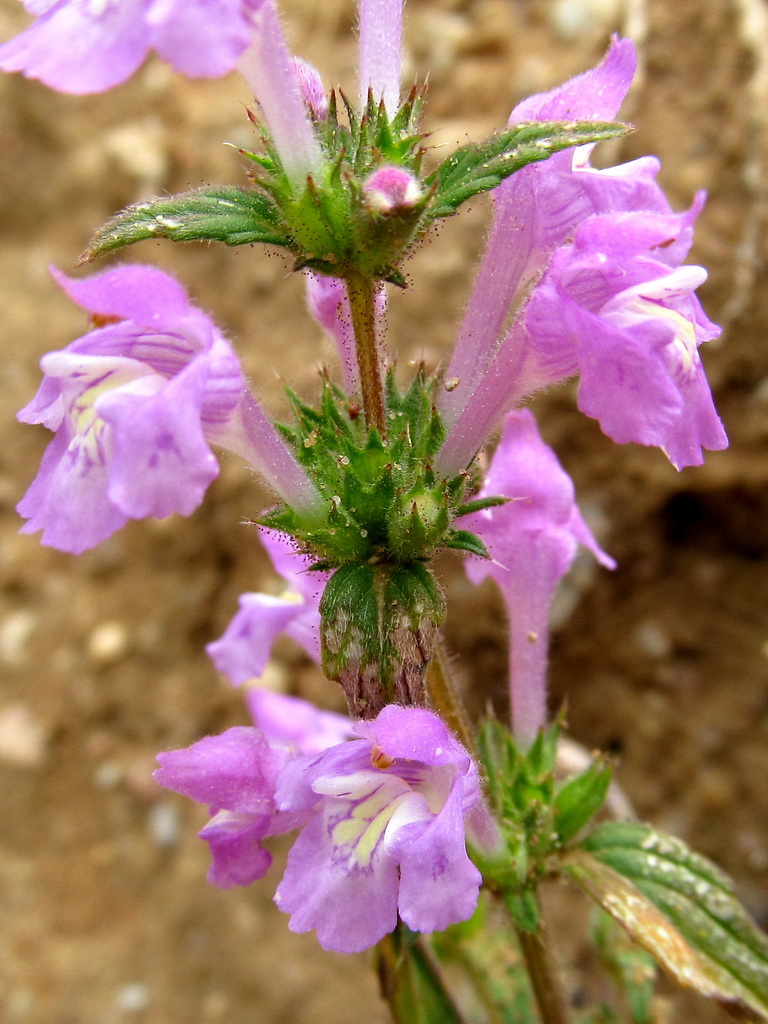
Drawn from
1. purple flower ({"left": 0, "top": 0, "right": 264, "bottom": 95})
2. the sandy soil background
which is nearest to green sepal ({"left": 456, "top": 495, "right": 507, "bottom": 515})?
purple flower ({"left": 0, "top": 0, "right": 264, "bottom": 95})

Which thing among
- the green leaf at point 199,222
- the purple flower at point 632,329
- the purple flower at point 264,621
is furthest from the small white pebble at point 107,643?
the purple flower at point 632,329

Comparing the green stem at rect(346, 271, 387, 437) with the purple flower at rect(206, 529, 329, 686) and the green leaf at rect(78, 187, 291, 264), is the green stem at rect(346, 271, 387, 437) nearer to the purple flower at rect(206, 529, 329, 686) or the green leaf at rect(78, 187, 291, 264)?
the green leaf at rect(78, 187, 291, 264)

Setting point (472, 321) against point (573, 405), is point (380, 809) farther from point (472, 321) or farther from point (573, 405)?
point (573, 405)

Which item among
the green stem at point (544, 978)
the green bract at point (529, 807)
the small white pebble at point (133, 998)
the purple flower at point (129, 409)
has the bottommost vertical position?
the small white pebble at point (133, 998)

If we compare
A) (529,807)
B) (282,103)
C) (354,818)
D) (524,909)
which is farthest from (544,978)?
(282,103)

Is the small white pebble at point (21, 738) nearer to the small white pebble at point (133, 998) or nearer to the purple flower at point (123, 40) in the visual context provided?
the small white pebble at point (133, 998)

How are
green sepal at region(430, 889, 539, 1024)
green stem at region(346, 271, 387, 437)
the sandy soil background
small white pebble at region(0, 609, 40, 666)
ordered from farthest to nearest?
small white pebble at region(0, 609, 40, 666) → the sandy soil background → green sepal at region(430, 889, 539, 1024) → green stem at region(346, 271, 387, 437)

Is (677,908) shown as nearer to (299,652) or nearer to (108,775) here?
(299,652)
